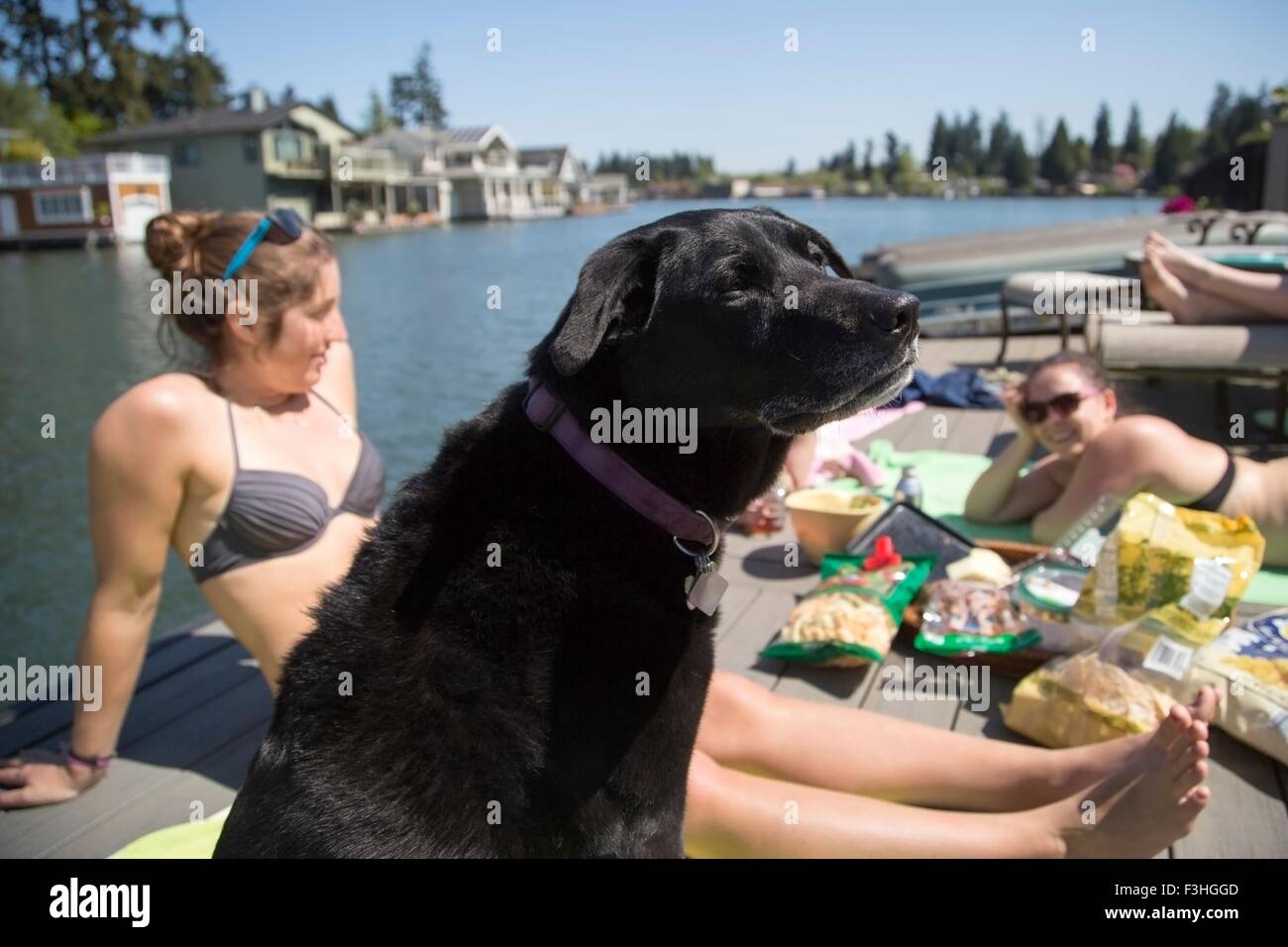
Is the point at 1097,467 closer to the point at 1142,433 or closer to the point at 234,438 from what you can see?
the point at 1142,433

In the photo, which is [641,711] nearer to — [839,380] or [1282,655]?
[839,380]

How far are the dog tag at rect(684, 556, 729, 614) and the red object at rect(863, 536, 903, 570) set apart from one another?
1853 mm

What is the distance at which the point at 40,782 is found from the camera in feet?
8.61

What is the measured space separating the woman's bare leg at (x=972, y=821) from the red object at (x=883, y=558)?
135cm

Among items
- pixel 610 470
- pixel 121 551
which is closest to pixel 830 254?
pixel 610 470

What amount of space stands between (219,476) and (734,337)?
5.30 ft

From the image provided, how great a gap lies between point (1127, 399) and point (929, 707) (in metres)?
2.36

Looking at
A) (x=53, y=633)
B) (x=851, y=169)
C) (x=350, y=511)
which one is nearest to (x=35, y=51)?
(x=851, y=169)

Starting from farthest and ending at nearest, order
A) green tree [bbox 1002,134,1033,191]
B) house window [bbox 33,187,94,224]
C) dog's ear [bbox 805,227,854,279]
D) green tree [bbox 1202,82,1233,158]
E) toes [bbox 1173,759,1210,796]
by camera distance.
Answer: house window [bbox 33,187,94,224] → green tree [bbox 1002,134,1033,191] → green tree [bbox 1202,82,1233,158] → dog's ear [bbox 805,227,854,279] → toes [bbox 1173,759,1210,796]

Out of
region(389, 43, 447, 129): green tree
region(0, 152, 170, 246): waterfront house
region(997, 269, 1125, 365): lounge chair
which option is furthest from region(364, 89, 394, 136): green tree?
region(997, 269, 1125, 365): lounge chair

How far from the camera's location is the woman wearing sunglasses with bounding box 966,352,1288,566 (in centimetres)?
339

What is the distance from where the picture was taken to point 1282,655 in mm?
2516

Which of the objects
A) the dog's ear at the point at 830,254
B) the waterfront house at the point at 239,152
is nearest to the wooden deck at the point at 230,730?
the dog's ear at the point at 830,254

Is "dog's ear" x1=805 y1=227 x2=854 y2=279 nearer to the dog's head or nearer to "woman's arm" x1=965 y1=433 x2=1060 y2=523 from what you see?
the dog's head
